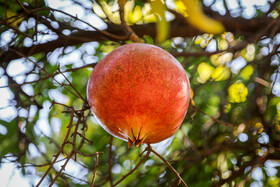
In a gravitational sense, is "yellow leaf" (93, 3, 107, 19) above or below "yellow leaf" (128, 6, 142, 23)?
above

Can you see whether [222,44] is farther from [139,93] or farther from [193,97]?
[139,93]

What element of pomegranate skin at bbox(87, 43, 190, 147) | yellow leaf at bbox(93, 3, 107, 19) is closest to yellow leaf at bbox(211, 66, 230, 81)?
yellow leaf at bbox(93, 3, 107, 19)

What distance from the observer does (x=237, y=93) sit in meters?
1.95

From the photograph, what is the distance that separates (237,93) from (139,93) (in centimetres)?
124

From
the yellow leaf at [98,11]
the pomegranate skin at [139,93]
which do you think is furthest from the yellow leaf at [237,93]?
the pomegranate skin at [139,93]

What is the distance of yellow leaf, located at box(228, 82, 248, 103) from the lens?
1.94 meters

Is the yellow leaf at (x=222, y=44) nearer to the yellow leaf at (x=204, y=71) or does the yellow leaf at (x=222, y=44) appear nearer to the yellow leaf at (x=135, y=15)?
the yellow leaf at (x=204, y=71)

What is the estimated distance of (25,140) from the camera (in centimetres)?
167

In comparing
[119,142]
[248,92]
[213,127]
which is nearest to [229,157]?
[213,127]

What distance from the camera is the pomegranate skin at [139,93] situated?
2.86ft

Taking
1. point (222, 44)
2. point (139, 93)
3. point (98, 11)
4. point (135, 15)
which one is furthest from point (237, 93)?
point (139, 93)

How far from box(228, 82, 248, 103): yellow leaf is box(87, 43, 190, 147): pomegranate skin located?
104 cm

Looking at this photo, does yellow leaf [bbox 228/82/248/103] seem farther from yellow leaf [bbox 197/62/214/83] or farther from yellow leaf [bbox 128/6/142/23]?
yellow leaf [bbox 128/6/142/23]

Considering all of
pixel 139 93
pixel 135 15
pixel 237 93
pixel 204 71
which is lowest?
pixel 237 93
